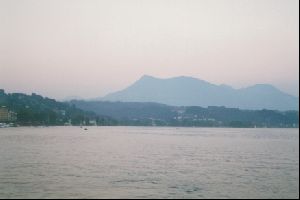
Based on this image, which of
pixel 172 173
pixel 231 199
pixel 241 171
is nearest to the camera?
pixel 231 199

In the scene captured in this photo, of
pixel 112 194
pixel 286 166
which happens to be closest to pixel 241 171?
pixel 286 166

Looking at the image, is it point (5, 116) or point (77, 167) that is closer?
point (77, 167)

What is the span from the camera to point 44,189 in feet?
95.8

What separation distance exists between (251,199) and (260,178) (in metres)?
9.77

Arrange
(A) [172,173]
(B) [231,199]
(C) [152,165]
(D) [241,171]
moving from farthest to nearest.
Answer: (C) [152,165] → (D) [241,171] → (A) [172,173] → (B) [231,199]

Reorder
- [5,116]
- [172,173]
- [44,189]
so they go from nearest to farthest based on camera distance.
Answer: [44,189]
[172,173]
[5,116]

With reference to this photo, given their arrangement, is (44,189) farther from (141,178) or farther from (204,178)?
(204,178)

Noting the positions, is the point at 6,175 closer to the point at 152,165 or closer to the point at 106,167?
the point at 106,167

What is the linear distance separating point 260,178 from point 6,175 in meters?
21.8

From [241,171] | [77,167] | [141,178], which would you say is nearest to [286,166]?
[241,171]

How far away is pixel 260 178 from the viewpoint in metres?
37.1

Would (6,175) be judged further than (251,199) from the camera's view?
Yes

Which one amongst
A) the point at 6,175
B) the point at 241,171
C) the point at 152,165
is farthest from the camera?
the point at 152,165

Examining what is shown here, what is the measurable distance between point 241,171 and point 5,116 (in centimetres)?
15214
